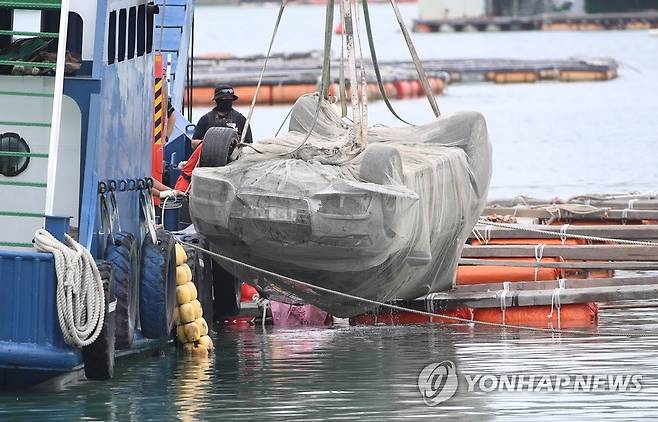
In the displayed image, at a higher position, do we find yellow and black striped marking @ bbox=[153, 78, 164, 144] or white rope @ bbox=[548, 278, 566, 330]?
yellow and black striped marking @ bbox=[153, 78, 164, 144]

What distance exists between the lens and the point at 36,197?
13.9 metres

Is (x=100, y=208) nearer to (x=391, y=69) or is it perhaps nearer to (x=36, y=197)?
(x=36, y=197)

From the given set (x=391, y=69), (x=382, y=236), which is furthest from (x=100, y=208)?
(x=391, y=69)

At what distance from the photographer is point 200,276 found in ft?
54.3

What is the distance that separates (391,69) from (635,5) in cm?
7445

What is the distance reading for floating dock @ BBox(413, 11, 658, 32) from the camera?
13988 centimetres

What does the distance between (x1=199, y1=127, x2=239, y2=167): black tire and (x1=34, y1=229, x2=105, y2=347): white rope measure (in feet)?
8.10

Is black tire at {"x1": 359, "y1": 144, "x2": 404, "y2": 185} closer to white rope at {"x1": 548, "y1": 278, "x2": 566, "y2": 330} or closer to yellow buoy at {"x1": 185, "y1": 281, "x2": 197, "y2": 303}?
yellow buoy at {"x1": 185, "y1": 281, "x2": 197, "y2": 303}

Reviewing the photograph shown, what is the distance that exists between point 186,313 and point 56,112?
11.0 feet

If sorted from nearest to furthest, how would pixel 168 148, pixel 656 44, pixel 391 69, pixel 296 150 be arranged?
pixel 296 150, pixel 168 148, pixel 391 69, pixel 656 44

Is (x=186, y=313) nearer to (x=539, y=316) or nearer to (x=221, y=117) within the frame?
(x=221, y=117)

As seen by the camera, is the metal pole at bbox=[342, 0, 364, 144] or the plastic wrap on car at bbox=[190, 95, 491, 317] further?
the metal pole at bbox=[342, 0, 364, 144]

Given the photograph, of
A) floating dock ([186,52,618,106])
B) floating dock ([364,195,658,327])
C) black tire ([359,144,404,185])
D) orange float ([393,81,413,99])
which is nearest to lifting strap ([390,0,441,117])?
black tire ([359,144,404,185])

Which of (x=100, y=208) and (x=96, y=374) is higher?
(x=100, y=208)
